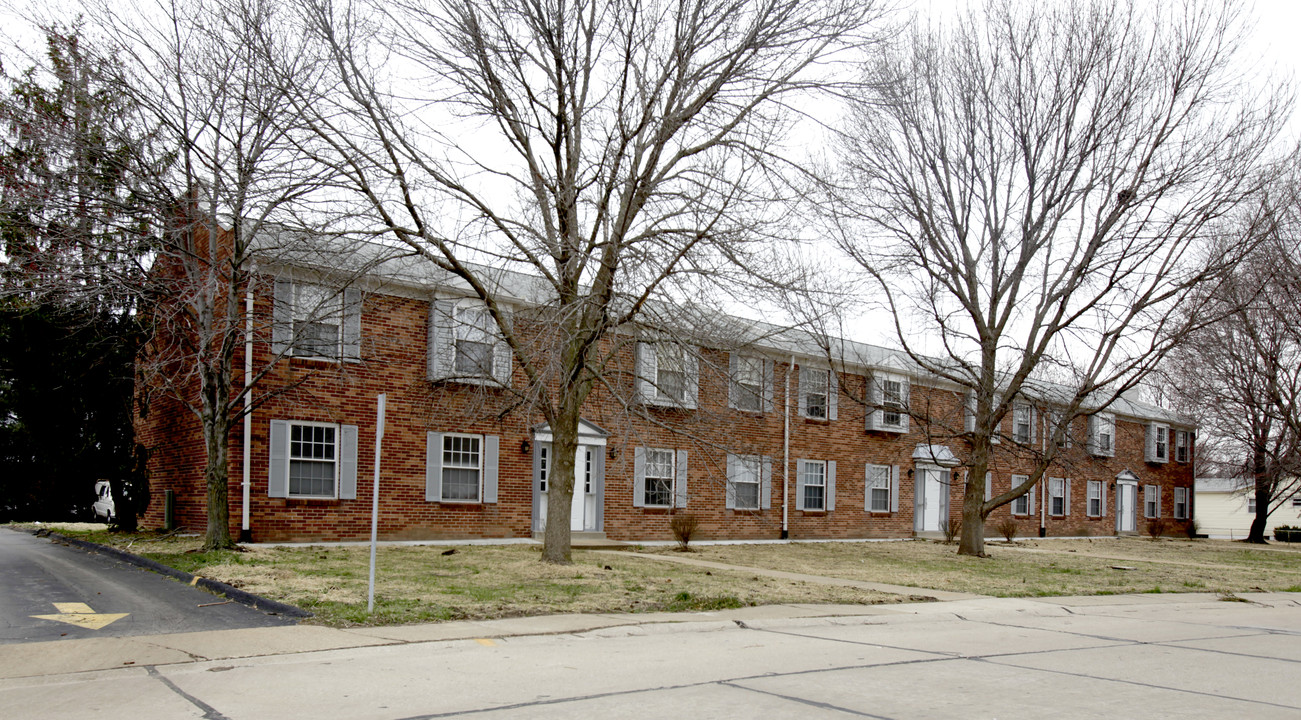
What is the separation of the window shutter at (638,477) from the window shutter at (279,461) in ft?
27.6

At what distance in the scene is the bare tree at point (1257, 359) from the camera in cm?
2430

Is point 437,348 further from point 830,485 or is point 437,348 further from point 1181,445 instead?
point 1181,445

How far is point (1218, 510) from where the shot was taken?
61.7 meters

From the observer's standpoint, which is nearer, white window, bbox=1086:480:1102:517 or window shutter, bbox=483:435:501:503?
window shutter, bbox=483:435:501:503

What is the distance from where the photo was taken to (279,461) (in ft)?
61.6

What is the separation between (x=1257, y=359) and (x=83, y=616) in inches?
1417

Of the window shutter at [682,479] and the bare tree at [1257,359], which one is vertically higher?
the bare tree at [1257,359]

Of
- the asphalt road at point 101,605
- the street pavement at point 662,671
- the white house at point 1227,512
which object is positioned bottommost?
the white house at point 1227,512

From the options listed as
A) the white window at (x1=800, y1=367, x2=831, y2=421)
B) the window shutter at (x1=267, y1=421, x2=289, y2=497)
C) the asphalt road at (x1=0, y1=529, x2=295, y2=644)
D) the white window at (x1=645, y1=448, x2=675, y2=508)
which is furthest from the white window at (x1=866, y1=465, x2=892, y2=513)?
the asphalt road at (x1=0, y1=529, x2=295, y2=644)

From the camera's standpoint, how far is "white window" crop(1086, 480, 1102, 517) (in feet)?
128

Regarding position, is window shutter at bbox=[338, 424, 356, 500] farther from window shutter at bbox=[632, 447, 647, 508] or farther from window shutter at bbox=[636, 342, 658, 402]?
window shutter at bbox=[632, 447, 647, 508]

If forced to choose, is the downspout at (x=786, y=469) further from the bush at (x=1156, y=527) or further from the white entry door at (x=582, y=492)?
the bush at (x=1156, y=527)

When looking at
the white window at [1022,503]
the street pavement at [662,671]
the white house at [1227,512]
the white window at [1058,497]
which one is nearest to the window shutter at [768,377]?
the street pavement at [662,671]

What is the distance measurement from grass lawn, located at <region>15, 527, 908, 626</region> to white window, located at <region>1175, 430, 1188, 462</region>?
3637 cm
